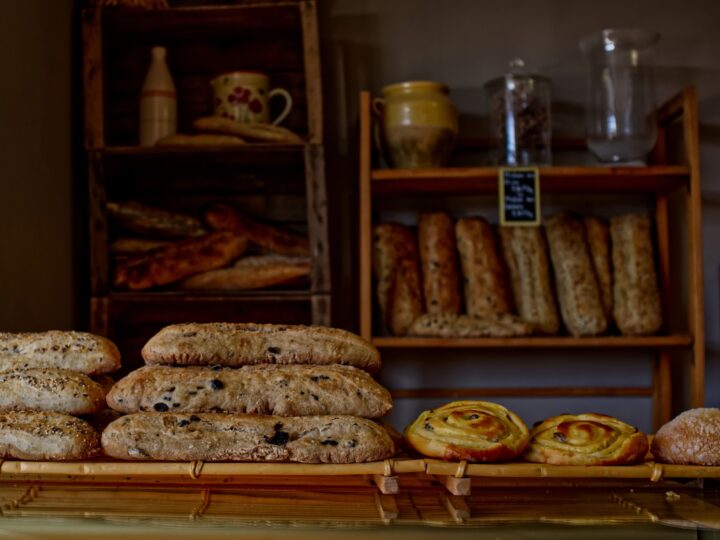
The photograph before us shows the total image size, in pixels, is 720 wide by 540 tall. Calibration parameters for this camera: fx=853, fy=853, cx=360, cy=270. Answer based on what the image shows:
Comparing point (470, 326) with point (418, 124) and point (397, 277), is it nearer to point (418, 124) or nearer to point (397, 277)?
point (397, 277)

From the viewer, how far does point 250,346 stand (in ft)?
4.24

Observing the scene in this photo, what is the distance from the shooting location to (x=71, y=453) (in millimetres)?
1149

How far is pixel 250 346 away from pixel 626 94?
66.6 inches

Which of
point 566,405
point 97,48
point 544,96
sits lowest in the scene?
point 566,405

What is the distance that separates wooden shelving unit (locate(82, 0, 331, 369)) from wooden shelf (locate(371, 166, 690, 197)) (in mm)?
247

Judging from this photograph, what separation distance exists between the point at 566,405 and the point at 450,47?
1.25m

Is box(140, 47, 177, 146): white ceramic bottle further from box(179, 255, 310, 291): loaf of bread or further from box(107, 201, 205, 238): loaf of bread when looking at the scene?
box(179, 255, 310, 291): loaf of bread

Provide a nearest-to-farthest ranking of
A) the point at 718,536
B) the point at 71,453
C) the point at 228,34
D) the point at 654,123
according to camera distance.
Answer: the point at 718,536
the point at 71,453
the point at 654,123
the point at 228,34

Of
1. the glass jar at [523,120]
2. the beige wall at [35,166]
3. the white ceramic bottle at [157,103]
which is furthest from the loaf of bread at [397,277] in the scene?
the beige wall at [35,166]

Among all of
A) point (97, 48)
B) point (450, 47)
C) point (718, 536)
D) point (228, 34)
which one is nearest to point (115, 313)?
point (97, 48)

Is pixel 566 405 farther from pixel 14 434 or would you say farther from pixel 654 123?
pixel 14 434

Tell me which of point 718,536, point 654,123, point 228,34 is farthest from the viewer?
point 228,34

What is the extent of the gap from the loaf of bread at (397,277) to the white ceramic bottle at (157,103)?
0.73m

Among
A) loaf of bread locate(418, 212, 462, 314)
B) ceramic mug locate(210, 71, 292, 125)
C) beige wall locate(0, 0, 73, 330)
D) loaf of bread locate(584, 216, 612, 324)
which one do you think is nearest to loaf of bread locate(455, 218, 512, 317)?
loaf of bread locate(418, 212, 462, 314)
